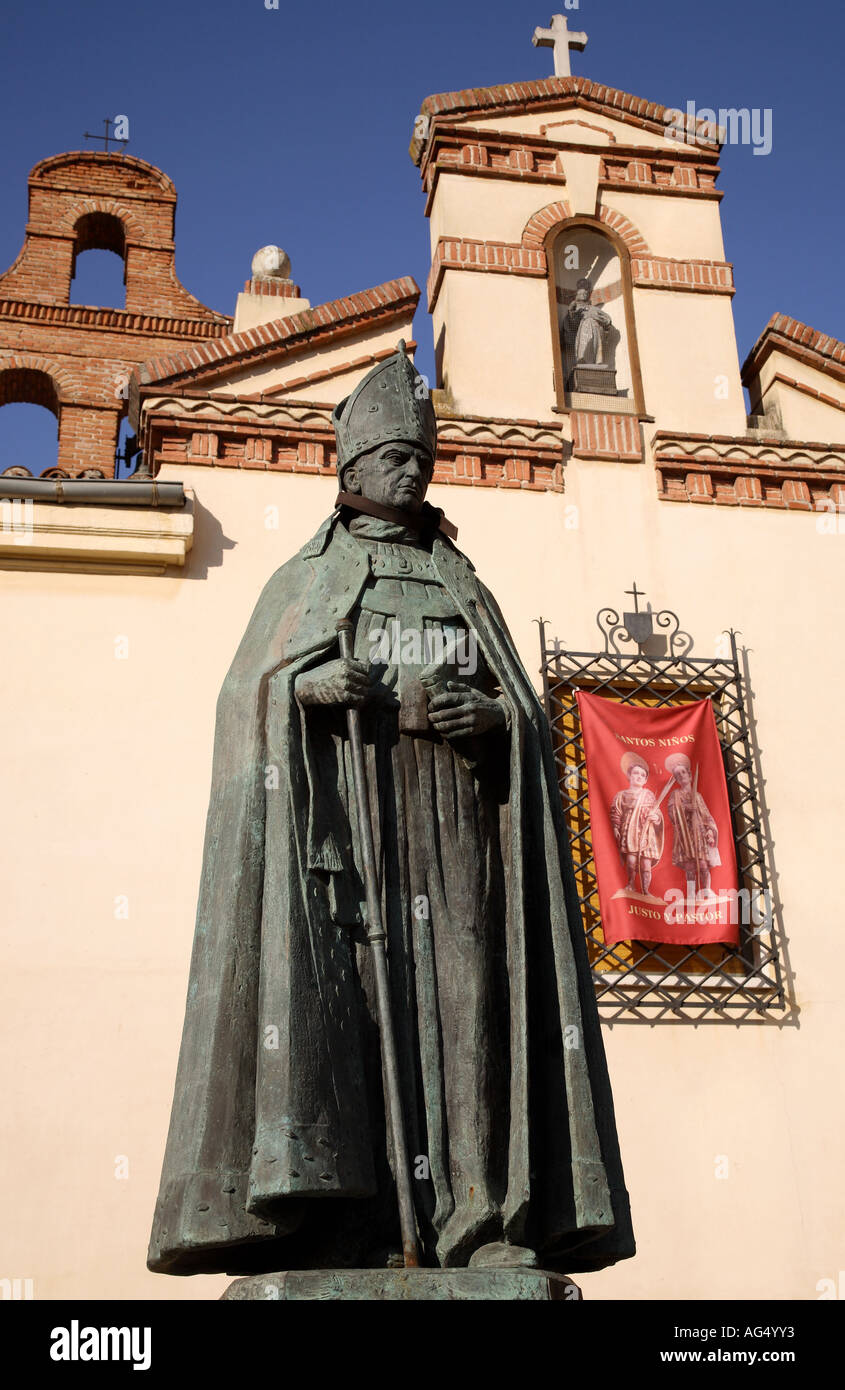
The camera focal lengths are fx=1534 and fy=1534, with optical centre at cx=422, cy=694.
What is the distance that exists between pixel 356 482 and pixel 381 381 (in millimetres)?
312

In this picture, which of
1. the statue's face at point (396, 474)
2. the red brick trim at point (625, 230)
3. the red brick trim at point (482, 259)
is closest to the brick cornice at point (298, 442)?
the red brick trim at point (482, 259)

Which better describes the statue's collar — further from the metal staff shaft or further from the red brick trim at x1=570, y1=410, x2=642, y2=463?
the red brick trim at x1=570, y1=410, x2=642, y2=463

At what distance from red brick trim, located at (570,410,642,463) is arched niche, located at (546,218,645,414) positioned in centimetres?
18

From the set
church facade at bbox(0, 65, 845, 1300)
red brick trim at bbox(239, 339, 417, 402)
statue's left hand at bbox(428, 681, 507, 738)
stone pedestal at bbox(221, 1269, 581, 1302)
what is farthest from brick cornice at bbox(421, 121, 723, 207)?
stone pedestal at bbox(221, 1269, 581, 1302)

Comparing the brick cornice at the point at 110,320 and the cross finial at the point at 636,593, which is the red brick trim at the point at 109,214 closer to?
the brick cornice at the point at 110,320

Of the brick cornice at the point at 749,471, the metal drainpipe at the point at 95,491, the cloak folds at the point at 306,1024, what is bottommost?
the cloak folds at the point at 306,1024

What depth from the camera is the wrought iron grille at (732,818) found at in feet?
29.0

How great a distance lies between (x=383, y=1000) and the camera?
3621 millimetres

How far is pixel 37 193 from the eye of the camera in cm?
2045

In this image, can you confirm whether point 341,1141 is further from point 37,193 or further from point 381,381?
point 37,193

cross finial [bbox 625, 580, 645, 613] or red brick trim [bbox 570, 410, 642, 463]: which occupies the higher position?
red brick trim [bbox 570, 410, 642, 463]

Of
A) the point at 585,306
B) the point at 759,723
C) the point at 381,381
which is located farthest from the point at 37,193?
the point at 381,381

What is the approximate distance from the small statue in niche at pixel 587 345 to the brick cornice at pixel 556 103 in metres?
1.63

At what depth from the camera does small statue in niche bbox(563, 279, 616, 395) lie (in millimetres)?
11086
